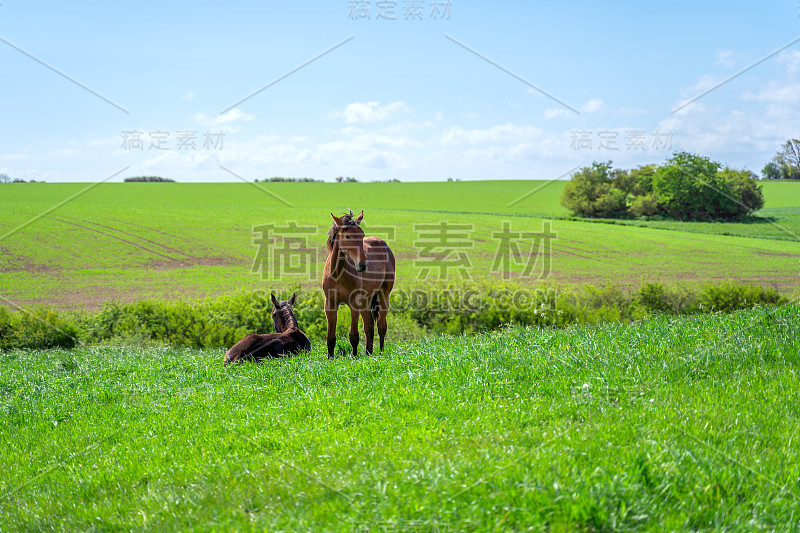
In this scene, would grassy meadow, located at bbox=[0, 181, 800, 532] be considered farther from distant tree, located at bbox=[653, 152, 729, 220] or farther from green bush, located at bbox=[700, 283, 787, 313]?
distant tree, located at bbox=[653, 152, 729, 220]

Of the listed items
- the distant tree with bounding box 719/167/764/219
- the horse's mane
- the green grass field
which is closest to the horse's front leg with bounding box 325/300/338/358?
the horse's mane

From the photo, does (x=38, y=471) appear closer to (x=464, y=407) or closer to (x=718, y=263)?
(x=464, y=407)

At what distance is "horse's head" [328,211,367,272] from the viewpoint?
9.26m

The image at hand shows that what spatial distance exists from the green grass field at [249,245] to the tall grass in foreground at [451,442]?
20.2 meters

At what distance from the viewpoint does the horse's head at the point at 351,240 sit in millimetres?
9255

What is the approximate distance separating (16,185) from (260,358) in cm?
9364

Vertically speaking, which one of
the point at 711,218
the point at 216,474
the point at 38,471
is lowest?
the point at 38,471

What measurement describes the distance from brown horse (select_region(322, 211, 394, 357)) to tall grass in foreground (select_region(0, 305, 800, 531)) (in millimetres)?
1398

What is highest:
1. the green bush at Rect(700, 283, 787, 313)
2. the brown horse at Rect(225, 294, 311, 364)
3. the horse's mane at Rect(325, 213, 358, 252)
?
the horse's mane at Rect(325, 213, 358, 252)

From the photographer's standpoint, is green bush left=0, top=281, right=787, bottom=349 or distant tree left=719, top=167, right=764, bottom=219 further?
distant tree left=719, top=167, right=764, bottom=219

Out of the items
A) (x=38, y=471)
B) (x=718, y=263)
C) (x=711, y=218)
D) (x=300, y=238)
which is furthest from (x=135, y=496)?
(x=711, y=218)

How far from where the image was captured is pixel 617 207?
252 feet
